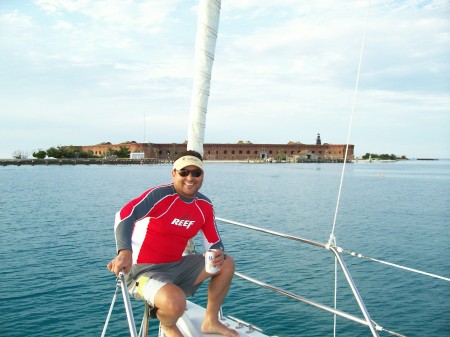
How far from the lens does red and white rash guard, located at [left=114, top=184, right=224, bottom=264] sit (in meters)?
3.16

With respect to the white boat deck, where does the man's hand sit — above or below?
above

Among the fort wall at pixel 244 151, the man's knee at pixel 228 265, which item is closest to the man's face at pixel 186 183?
the man's knee at pixel 228 265

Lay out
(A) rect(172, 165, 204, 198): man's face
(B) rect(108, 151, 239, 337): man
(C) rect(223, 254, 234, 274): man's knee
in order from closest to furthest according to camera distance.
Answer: (B) rect(108, 151, 239, 337): man < (A) rect(172, 165, 204, 198): man's face < (C) rect(223, 254, 234, 274): man's knee

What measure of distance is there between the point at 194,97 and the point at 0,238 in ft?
59.6

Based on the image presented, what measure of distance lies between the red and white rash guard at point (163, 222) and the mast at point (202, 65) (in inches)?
30.9

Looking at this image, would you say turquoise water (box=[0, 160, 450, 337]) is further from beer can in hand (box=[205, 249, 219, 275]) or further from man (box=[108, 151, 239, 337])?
beer can in hand (box=[205, 249, 219, 275])

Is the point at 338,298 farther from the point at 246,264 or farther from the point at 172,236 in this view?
the point at 172,236

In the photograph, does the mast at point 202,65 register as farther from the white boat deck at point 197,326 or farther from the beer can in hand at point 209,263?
the white boat deck at point 197,326

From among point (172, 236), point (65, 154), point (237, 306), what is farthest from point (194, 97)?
point (65, 154)

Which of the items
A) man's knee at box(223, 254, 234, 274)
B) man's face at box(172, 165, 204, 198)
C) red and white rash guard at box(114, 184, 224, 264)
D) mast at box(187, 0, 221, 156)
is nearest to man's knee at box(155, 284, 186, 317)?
red and white rash guard at box(114, 184, 224, 264)

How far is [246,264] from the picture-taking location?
561 inches

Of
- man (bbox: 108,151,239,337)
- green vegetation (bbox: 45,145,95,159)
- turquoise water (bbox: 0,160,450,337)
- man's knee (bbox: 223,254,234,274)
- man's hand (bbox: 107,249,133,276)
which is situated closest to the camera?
man's hand (bbox: 107,249,133,276)

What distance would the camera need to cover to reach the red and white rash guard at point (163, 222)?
316 cm

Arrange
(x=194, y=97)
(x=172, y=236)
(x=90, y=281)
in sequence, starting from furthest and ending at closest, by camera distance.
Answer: (x=90, y=281) < (x=194, y=97) < (x=172, y=236)
